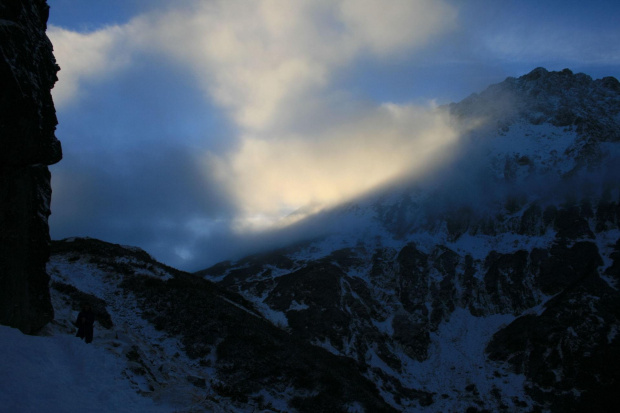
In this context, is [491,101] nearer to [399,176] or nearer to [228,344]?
[399,176]

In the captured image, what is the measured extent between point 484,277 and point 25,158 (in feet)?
285

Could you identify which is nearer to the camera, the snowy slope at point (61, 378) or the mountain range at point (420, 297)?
the snowy slope at point (61, 378)

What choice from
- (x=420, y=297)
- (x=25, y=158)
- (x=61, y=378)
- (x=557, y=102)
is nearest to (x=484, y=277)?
(x=420, y=297)

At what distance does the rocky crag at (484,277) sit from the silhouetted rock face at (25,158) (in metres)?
49.4

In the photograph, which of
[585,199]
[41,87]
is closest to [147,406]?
[41,87]

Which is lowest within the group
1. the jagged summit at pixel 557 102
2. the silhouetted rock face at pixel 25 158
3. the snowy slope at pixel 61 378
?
the snowy slope at pixel 61 378

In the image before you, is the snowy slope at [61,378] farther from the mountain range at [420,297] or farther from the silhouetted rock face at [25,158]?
the silhouetted rock face at [25,158]

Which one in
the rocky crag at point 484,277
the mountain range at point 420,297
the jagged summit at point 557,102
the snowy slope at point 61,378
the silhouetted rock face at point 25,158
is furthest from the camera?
the jagged summit at point 557,102

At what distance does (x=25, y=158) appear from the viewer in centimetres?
1484

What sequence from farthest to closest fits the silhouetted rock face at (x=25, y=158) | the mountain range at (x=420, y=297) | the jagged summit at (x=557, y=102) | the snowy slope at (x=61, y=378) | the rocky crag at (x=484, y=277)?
the jagged summit at (x=557, y=102)
the rocky crag at (x=484, y=277)
the mountain range at (x=420, y=297)
the silhouetted rock face at (x=25, y=158)
the snowy slope at (x=61, y=378)

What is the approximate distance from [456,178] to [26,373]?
133 metres

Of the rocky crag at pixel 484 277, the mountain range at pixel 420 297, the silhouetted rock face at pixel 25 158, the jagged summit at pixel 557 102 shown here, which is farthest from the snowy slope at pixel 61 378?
the jagged summit at pixel 557 102

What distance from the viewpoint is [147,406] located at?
45.2 feet

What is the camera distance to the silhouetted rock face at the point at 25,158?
13.5 m
